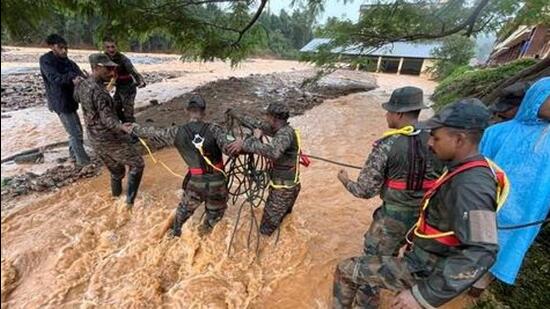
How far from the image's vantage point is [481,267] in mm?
1509

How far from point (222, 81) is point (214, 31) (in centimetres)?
740

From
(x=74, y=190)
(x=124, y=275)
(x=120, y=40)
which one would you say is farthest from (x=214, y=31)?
(x=124, y=275)

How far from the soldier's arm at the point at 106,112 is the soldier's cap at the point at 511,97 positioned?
363cm

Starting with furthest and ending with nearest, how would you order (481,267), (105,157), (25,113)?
(25,113)
(105,157)
(481,267)

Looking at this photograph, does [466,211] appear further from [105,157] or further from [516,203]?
[105,157]

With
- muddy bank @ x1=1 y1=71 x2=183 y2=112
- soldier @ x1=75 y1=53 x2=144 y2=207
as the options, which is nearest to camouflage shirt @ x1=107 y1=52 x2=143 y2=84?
soldier @ x1=75 y1=53 x2=144 y2=207

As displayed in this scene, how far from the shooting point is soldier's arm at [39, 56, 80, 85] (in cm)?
383

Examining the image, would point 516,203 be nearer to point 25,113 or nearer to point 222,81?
point 25,113

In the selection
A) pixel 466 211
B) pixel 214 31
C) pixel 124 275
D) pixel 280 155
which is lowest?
pixel 124 275

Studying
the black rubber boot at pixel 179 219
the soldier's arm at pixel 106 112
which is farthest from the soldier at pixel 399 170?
the soldier's arm at pixel 106 112

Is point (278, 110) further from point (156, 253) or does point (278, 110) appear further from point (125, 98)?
point (125, 98)

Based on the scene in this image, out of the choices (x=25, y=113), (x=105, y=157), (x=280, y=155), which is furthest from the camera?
(x=25, y=113)

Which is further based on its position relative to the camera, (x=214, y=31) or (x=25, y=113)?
(x=25, y=113)

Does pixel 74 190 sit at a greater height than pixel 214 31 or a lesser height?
lesser
